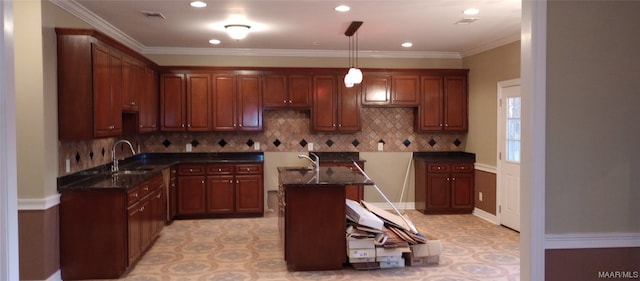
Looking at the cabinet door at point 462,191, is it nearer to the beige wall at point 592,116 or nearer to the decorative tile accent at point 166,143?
the decorative tile accent at point 166,143

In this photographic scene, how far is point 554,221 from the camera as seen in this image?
2473mm

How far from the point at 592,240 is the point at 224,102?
568cm

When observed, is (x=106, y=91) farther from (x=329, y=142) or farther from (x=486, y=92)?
(x=486, y=92)

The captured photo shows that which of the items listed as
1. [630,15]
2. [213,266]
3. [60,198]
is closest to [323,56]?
[213,266]

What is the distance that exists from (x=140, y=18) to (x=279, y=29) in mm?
1637

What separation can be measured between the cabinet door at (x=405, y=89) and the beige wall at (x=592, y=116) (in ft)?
16.5

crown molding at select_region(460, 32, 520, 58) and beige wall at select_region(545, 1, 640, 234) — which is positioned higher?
crown molding at select_region(460, 32, 520, 58)

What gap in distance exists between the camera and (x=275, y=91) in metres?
7.28

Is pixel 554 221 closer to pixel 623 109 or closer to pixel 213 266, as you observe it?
pixel 623 109

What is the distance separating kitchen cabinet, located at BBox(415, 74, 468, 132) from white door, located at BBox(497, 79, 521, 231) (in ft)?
3.29

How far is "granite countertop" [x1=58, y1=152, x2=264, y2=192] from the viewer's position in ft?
14.2

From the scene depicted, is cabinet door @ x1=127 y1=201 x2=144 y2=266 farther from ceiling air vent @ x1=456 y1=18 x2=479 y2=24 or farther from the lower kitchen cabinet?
ceiling air vent @ x1=456 y1=18 x2=479 y2=24

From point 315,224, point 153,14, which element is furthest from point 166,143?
point 315,224

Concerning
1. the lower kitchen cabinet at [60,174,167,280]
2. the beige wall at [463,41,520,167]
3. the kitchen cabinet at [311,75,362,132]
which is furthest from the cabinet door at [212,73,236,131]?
the beige wall at [463,41,520,167]
